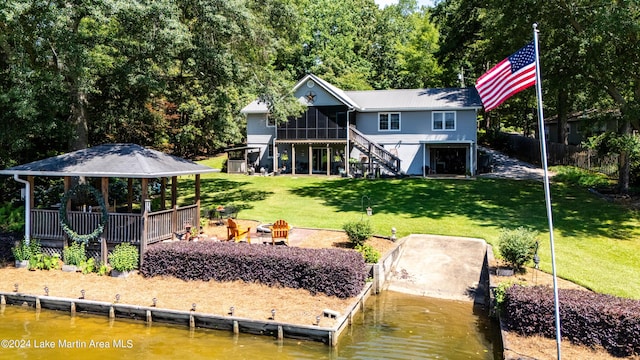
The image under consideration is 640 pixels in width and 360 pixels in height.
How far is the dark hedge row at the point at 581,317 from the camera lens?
351 inches

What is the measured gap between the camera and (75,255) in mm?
14430

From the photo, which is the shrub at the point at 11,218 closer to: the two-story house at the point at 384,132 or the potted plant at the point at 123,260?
the potted plant at the point at 123,260

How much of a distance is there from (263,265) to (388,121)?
22.3m

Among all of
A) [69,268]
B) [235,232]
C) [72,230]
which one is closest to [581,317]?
[235,232]

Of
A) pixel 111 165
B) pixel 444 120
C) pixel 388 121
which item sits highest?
pixel 388 121

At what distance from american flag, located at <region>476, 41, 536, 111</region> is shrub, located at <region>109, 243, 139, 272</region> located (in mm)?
11038

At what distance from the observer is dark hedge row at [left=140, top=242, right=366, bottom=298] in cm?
1223

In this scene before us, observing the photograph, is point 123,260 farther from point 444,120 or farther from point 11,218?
point 444,120

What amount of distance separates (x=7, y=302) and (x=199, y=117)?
28294mm

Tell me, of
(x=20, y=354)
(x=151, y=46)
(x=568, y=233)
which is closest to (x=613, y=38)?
(x=568, y=233)

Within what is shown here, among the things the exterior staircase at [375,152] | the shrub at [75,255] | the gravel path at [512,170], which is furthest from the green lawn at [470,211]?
the shrub at [75,255]

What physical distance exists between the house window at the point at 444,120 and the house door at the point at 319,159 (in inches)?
333

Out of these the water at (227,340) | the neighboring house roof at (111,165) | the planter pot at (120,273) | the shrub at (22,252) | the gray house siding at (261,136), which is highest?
the gray house siding at (261,136)

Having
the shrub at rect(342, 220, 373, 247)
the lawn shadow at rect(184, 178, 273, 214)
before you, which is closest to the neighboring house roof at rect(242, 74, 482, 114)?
the lawn shadow at rect(184, 178, 273, 214)
